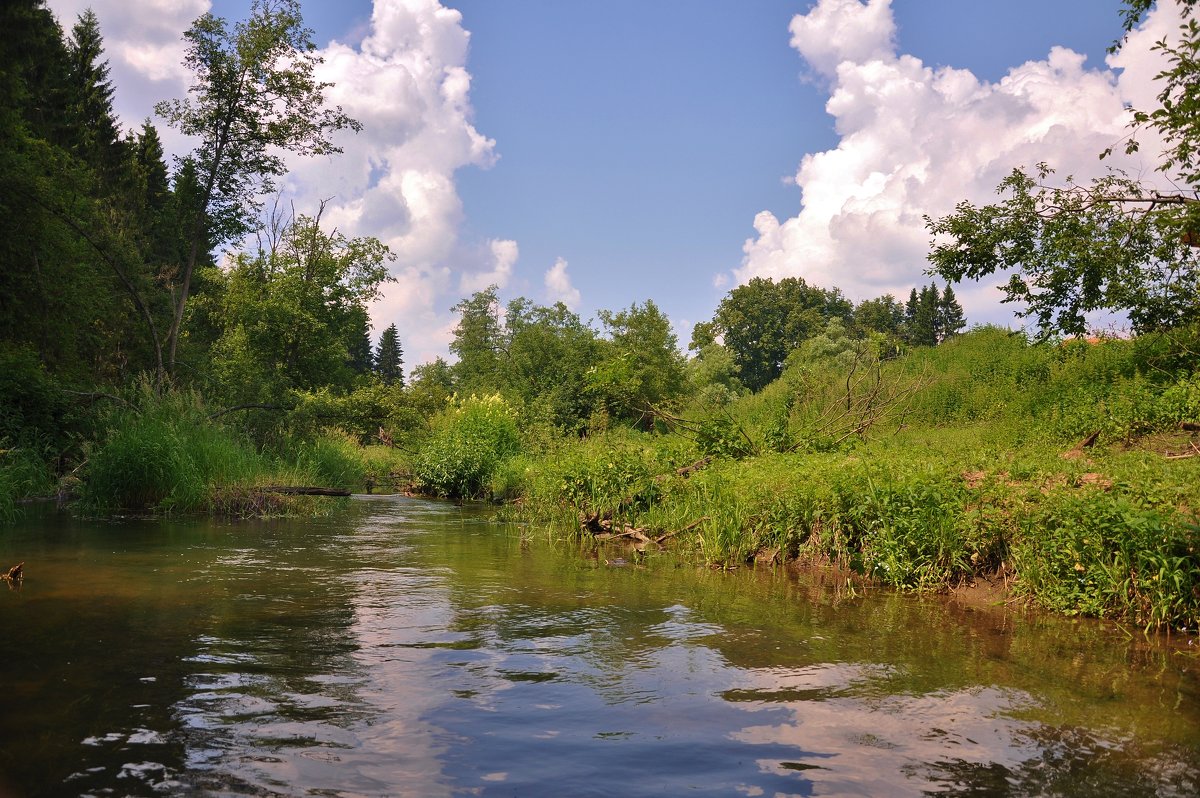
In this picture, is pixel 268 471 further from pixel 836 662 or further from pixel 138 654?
pixel 836 662

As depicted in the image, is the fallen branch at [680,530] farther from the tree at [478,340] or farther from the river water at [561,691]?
the tree at [478,340]

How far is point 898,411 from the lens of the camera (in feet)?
71.5

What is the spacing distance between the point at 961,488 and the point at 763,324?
87.3 meters

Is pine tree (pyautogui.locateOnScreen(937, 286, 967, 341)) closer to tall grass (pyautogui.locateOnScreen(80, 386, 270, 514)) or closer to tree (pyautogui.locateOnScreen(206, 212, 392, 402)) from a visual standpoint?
tree (pyautogui.locateOnScreen(206, 212, 392, 402))

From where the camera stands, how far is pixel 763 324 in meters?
95.0

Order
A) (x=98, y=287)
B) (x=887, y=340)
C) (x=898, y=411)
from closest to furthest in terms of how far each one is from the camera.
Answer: (x=887, y=340) → (x=898, y=411) → (x=98, y=287)

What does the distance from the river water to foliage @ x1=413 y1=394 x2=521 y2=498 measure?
579 inches

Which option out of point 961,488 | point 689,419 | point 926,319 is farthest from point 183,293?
point 926,319

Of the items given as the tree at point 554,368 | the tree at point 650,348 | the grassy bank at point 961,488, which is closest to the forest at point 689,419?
the grassy bank at point 961,488

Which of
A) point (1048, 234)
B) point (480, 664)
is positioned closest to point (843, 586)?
point (480, 664)

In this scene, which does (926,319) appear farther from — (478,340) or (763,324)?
(478,340)

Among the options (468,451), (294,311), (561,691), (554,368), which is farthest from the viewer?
(554,368)

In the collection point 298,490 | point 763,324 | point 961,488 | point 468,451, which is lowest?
point 298,490

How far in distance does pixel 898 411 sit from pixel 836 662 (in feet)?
53.9
